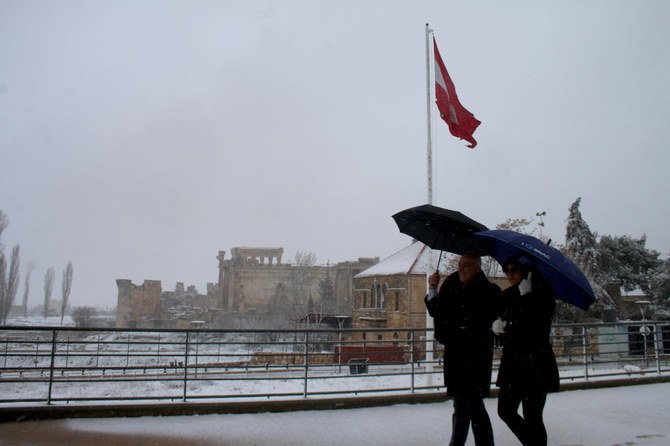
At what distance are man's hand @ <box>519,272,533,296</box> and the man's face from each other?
39 cm

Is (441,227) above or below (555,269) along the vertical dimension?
above

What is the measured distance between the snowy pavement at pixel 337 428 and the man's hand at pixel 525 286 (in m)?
2.20

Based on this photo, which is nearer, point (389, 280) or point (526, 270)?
point (526, 270)

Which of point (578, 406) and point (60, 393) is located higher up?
point (578, 406)

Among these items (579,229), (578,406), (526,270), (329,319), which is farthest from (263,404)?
(329,319)

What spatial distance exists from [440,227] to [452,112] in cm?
727

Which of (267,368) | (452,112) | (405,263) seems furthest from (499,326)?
(405,263)

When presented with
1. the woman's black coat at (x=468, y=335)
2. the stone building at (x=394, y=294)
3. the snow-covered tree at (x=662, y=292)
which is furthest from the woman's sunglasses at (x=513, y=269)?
the stone building at (x=394, y=294)

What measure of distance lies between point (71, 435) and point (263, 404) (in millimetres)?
2311

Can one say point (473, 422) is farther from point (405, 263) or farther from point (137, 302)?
point (137, 302)

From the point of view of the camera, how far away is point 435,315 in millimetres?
4414

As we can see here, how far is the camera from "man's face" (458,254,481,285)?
4.37 meters

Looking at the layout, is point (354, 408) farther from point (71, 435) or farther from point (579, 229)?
point (579, 229)

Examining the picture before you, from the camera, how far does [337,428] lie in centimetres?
597
